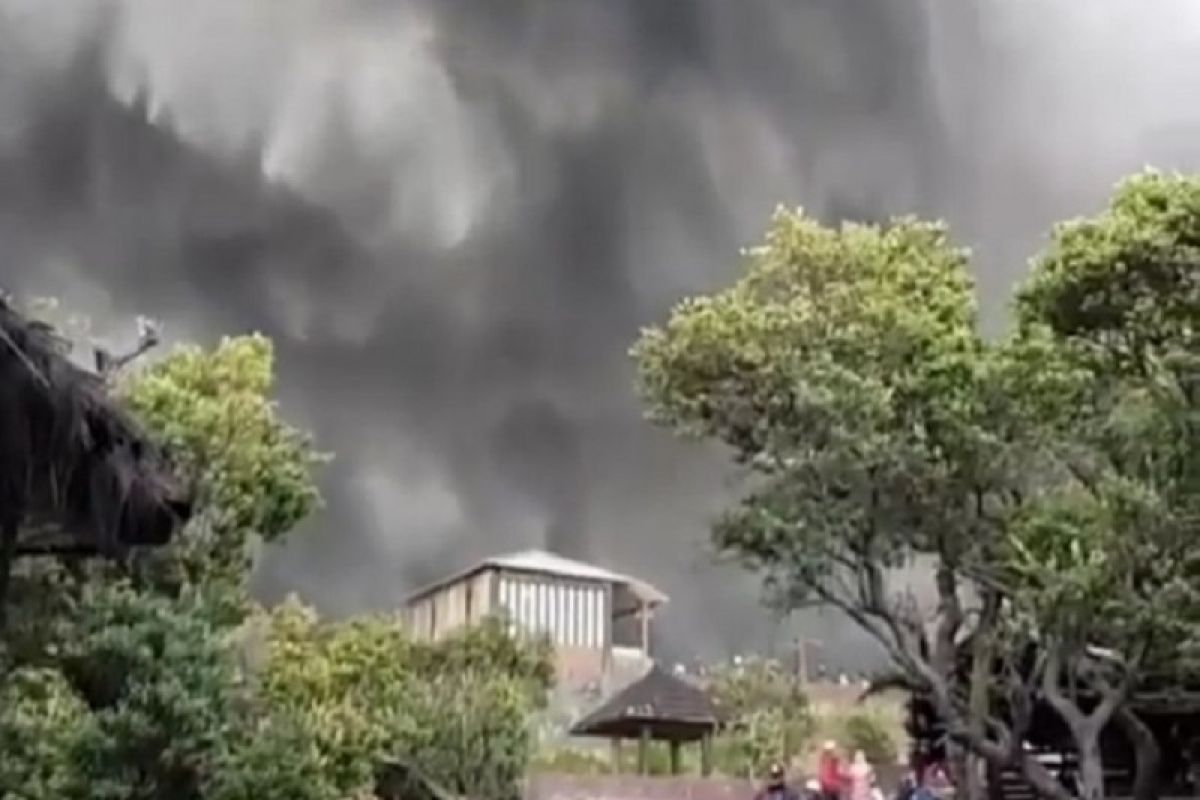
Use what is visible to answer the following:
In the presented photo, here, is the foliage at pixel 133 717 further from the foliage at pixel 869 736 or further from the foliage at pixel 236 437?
the foliage at pixel 869 736

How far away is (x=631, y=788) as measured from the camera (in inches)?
1085

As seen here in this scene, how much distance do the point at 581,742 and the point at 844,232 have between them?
17902 millimetres

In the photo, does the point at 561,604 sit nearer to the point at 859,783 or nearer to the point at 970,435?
the point at 970,435

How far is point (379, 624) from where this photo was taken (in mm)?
31906

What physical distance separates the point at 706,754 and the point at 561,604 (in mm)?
16818

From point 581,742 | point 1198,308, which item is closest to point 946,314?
point 1198,308

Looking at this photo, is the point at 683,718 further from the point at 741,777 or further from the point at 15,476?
the point at 15,476

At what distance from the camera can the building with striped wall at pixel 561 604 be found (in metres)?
47.5

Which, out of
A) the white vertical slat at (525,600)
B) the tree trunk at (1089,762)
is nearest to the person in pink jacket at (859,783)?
the tree trunk at (1089,762)

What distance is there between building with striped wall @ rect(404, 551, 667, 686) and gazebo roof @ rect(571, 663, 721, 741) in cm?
1346

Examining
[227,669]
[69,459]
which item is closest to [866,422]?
[227,669]

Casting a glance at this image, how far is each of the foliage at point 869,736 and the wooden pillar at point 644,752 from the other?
321 inches

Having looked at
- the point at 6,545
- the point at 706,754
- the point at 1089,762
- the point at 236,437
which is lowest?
the point at 6,545

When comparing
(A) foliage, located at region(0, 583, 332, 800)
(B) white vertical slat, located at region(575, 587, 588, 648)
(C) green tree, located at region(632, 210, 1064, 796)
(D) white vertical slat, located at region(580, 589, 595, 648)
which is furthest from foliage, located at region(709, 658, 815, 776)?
(A) foliage, located at region(0, 583, 332, 800)
